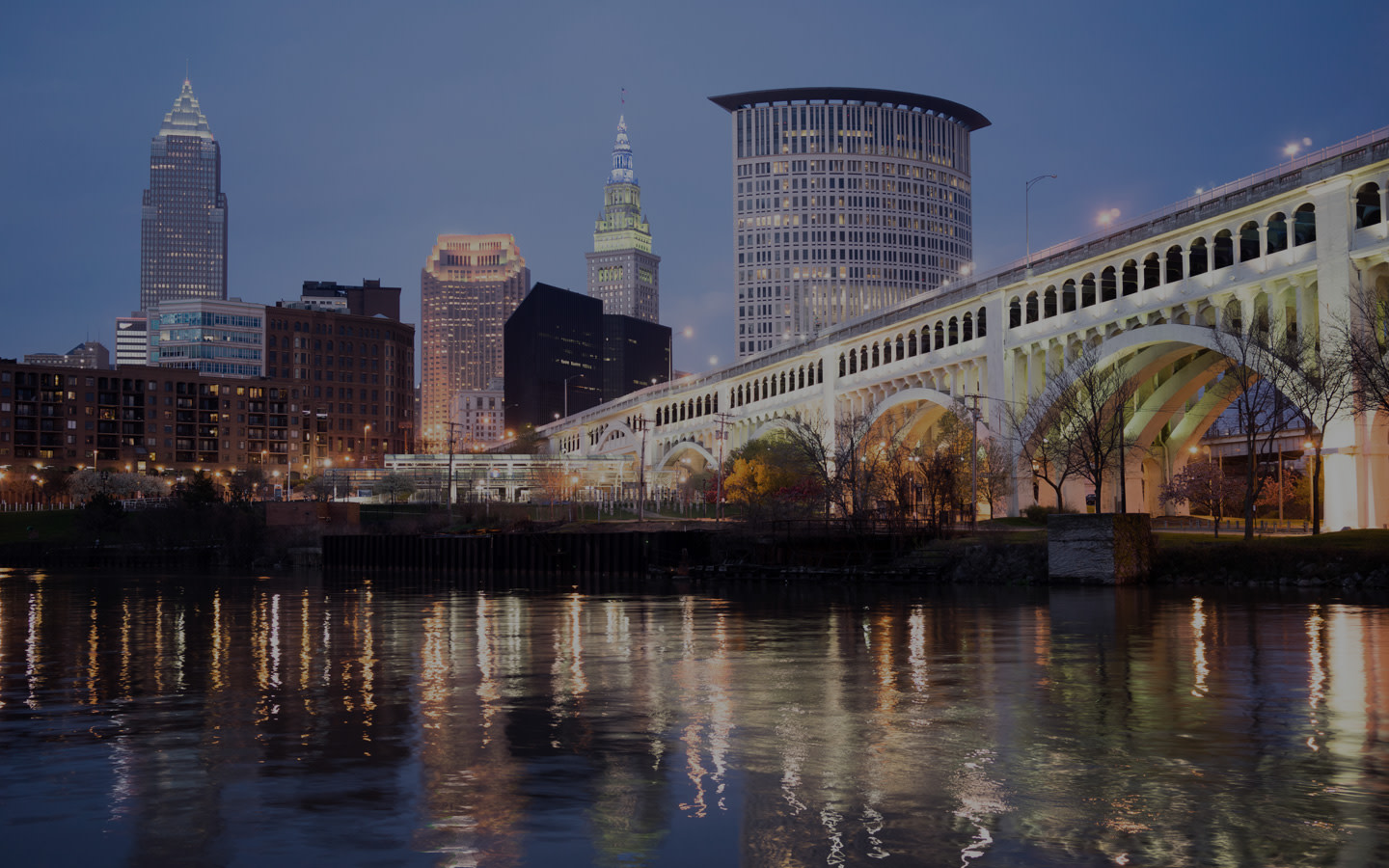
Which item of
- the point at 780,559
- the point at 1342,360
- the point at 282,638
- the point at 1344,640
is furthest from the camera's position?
the point at 780,559

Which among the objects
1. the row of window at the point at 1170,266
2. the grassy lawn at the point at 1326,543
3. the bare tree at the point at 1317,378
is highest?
the row of window at the point at 1170,266

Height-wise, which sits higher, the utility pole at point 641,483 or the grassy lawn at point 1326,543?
the utility pole at point 641,483

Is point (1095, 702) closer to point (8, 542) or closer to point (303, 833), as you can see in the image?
point (303, 833)

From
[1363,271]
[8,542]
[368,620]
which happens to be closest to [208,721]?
[368,620]

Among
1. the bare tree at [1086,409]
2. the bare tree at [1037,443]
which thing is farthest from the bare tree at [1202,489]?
the bare tree at [1037,443]

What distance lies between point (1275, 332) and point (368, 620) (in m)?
47.3

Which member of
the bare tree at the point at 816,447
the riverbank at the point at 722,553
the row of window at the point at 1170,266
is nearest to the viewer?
the riverbank at the point at 722,553

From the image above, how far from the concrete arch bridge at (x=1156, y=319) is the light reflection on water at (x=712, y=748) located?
107ft

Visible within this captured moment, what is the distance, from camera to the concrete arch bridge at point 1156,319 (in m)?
56.3

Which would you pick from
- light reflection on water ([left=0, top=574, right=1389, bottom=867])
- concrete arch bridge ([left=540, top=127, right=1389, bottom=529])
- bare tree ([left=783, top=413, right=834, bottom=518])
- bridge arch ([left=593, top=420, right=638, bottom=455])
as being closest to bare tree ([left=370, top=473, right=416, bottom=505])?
bridge arch ([left=593, top=420, right=638, bottom=455])

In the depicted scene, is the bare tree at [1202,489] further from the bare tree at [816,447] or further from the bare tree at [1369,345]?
the bare tree at [1369,345]

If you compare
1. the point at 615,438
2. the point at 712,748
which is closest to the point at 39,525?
the point at 615,438

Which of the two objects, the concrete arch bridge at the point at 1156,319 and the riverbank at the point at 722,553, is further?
the concrete arch bridge at the point at 1156,319

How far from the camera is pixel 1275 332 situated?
5991cm
